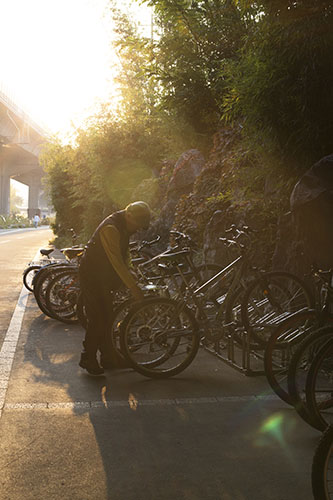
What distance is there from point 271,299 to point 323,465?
355 centimetres

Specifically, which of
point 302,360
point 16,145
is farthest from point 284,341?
point 16,145

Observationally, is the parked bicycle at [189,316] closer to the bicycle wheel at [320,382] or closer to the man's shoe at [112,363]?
the man's shoe at [112,363]

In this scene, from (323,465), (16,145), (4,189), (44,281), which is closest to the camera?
(323,465)

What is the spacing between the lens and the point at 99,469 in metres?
3.48

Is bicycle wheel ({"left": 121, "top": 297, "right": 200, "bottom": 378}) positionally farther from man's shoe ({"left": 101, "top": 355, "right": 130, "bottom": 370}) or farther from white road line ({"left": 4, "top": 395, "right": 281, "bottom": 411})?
white road line ({"left": 4, "top": 395, "right": 281, "bottom": 411})

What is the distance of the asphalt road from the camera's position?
327cm

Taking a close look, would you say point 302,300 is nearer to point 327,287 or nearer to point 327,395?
point 327,287

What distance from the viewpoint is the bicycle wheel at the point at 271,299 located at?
19.5ft

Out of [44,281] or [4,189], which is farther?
[4,189]

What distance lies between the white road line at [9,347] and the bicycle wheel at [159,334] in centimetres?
122

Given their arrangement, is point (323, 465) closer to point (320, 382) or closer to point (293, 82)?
point (320, 382)

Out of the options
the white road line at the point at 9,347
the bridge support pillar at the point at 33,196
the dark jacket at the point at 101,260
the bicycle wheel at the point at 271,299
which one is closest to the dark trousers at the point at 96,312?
the dark jacket at the point at 101,260

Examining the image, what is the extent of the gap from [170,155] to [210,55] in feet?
20.4

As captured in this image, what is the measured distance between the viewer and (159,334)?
556cm
